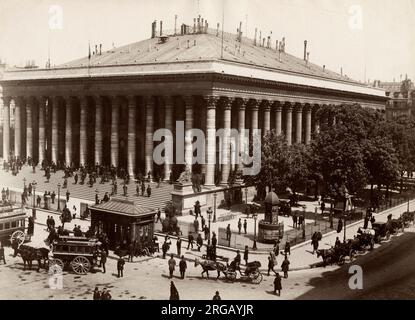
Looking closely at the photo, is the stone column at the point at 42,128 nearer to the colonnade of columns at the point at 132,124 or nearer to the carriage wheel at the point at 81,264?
the colonnade of columns at the point at 132,124

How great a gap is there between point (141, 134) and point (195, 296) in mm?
41604

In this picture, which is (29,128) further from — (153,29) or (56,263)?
(56,263)

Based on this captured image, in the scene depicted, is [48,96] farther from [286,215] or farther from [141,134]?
[286,215]

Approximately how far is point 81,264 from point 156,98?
117 feet

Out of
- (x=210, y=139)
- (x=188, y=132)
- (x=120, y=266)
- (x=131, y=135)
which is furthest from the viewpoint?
(x=131, y=135)

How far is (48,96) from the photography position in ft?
244

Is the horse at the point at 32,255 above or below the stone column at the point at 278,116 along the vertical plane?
below

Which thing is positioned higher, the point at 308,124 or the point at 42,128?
the point at 308,124

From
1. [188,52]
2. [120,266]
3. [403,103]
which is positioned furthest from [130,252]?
[403,103]

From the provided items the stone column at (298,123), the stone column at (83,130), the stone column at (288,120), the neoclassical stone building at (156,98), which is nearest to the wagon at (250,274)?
the neoclassical stone building at (156,98)

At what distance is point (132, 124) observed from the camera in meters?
64.4

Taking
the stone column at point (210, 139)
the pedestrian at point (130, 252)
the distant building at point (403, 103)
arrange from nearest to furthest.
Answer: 1. the pedestrian at point (130, 252)
2. the stone column at point (210, 139)
3. the distant building at point (403, 103)

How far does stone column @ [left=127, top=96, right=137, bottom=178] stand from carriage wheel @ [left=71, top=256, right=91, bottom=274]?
1266 inches

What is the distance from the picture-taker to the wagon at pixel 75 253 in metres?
31.9
